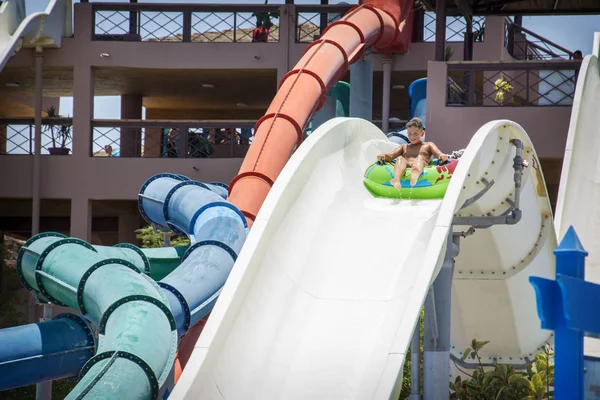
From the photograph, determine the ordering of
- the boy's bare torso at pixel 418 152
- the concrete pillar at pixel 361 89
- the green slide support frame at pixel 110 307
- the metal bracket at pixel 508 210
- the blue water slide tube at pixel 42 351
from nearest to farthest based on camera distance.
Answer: the green slide support frame at pixel 110 307, the blue water slide tube at pixel 42 351, the metal bracket at pixel 508 210, the boy's bare torso at pixel 418 152, the concrete pillar at pixel 361 89

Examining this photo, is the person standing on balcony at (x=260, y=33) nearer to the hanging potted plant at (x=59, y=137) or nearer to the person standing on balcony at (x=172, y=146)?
the person standing on balcony at (x=172, y=146)

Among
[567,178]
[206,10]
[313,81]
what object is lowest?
[567,178]

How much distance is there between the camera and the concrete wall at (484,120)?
17.3 meters

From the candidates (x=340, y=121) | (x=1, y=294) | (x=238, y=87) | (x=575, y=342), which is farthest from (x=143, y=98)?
(x=575, y=342)

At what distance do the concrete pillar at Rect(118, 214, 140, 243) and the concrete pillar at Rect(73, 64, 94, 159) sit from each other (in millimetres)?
3905

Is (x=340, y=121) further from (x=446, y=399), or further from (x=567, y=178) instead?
(x=567, y=178)

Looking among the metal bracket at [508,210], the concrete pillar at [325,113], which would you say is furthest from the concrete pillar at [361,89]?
the metal bracket at [508,210]

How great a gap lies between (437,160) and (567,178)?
3219 millimetres

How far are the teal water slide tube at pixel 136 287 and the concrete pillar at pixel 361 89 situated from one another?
563cm

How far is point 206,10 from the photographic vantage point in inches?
797

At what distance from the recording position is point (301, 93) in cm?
1409

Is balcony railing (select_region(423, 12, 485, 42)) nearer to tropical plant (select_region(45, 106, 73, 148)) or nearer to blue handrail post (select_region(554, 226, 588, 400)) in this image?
tropical plant (select_region(45, 106, 73, 148))

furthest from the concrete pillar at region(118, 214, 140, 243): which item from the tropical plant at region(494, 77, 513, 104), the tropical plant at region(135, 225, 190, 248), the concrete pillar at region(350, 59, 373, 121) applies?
the tropical plant at region(494, 77, 513, 104)

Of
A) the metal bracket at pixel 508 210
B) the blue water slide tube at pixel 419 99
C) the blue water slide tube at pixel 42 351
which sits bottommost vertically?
the blue water slide tube at pixel 42 351
